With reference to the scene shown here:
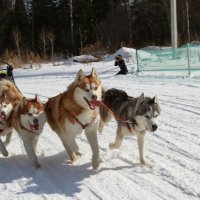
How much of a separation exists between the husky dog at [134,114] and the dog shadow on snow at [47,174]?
579 millimetres

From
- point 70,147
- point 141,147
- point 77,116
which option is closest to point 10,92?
point 70,147

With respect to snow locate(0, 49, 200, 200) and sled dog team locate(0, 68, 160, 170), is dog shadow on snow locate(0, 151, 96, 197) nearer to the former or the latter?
snow locate(0, 49, 200, 200)

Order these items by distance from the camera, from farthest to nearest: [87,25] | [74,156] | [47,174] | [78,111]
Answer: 1. [87,25]
2. [74,156]
3. [47,174]
4. [78,111]

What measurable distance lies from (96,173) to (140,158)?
1.79 ft

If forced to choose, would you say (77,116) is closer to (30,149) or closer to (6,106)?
(30,149)

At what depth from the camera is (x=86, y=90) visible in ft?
13.7

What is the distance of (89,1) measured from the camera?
3497 centimetres

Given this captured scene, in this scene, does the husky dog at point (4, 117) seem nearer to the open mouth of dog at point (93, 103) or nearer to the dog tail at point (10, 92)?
the dog tail at point (10, 92)

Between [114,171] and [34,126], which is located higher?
[34,126]

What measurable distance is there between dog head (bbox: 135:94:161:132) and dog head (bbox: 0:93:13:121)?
1669 mm

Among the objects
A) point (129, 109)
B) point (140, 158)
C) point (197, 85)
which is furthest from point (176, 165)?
point (197, 85)

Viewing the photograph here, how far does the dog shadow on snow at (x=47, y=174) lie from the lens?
13.2 feet

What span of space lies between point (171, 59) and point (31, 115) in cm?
990

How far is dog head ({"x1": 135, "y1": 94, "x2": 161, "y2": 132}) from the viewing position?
13.7ft
